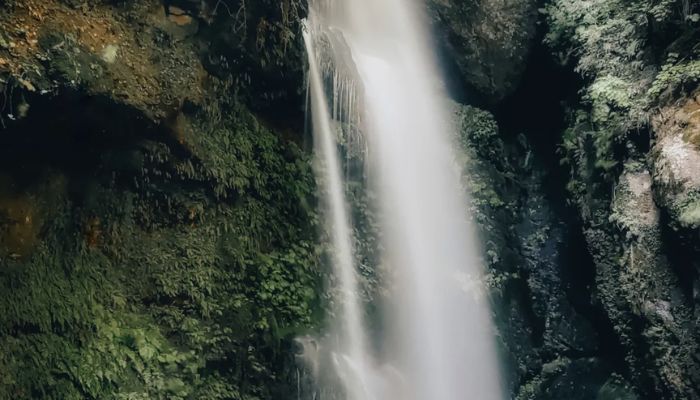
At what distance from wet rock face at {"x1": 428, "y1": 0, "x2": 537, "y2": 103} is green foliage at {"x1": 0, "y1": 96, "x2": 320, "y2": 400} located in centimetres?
409

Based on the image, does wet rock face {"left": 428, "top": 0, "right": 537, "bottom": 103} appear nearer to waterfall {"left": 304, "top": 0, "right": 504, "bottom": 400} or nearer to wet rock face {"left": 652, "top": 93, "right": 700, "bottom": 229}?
waterfall {"left": 304, "top": 0, "right": 504, "bottom": 400}

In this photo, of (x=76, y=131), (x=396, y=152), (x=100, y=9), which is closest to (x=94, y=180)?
(x=76, y=131)

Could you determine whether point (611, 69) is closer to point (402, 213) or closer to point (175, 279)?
point (402, 213)

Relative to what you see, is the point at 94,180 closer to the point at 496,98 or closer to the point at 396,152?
the point at 396,152

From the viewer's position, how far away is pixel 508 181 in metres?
9.82

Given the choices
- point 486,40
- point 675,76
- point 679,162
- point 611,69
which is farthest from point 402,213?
point 675,76

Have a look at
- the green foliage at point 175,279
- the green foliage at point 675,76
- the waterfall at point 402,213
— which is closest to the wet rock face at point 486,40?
the waterfall at point 402,213

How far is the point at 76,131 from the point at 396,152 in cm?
447

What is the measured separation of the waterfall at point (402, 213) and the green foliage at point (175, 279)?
64cm

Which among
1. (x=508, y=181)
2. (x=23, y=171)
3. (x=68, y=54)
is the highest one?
(x=508, y=181)

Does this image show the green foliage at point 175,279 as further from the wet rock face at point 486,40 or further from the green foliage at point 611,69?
the green foliage at point 611,69

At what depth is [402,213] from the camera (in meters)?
8.58

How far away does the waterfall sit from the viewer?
7.62m

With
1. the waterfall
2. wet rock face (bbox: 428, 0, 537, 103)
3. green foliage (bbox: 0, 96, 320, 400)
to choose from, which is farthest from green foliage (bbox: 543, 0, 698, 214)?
green foliage (bbox: 0, 96, 320, 400)
